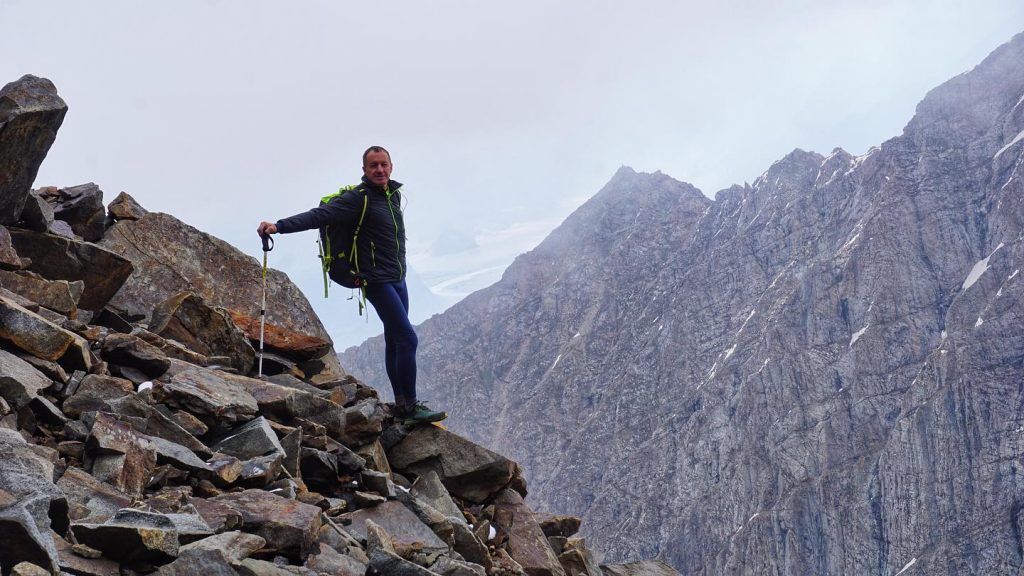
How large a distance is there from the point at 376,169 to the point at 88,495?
6.73 meters

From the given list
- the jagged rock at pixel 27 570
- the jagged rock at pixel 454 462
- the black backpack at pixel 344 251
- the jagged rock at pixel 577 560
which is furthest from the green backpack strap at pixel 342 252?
the jagged rock at pixel 27 570

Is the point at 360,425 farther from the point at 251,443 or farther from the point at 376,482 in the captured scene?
the point at 251,443

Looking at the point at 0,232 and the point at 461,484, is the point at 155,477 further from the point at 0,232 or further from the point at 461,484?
the point at 0,232

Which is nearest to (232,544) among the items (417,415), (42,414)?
(42,414)

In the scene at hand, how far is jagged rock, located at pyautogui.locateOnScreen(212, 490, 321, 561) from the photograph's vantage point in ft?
27.2

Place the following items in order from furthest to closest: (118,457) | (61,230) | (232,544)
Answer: (61,230) → (118,457) → (232,544)

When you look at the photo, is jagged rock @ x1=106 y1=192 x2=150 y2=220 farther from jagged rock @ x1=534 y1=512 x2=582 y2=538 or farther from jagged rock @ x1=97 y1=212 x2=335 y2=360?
jagged rock @ x1=534 y1=512 x2=582 y2=538

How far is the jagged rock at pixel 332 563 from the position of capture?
8070mm

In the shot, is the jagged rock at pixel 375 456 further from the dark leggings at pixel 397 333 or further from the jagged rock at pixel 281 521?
the jagged rock at pixel 281 521

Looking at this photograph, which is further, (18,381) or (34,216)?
(34,216)

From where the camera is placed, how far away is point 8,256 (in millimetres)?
13625

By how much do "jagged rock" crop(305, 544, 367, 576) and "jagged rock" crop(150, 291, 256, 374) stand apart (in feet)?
22.9

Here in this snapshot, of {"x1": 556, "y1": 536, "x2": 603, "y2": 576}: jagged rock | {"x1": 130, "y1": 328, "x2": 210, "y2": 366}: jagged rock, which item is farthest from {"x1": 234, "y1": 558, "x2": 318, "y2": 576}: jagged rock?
{"x1": 130, "y1": 328, "x2": 210, "y2": 366}: jagged rock

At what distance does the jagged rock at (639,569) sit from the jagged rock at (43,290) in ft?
32.5
